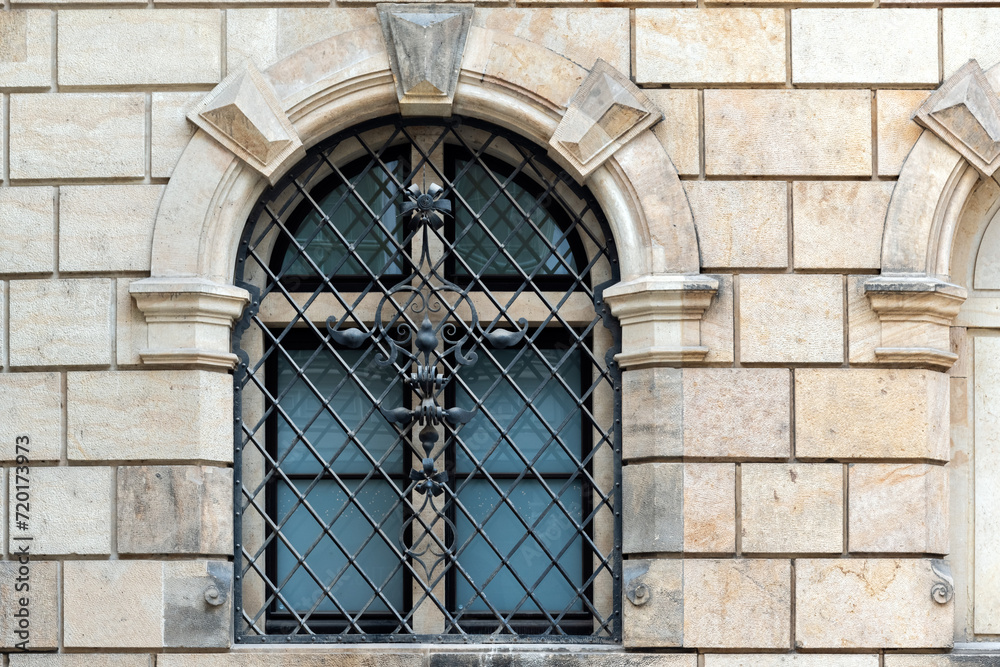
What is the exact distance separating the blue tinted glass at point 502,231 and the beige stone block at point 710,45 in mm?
1029

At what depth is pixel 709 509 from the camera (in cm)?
582

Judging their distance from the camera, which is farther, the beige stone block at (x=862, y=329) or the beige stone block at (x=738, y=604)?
the beige stone block at (x=862, y=329)

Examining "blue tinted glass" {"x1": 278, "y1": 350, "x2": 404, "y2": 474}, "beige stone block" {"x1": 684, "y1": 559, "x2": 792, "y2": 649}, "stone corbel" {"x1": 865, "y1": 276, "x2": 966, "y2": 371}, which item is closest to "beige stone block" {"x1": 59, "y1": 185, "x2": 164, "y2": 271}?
"blue tinted glass" {"x1": 278, "y1": 350, "x2": 404, "y2": 474}

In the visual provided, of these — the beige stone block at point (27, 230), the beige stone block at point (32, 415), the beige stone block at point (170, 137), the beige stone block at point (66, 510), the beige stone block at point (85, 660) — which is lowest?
the beige stone block at point (85, 660)

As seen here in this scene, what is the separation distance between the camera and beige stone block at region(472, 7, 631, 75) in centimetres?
607

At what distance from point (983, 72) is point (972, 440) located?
2.19 m

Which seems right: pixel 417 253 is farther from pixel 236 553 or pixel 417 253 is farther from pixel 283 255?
pixel 236 553

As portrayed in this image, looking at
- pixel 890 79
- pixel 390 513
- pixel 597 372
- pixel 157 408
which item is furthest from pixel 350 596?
pixel 890 79

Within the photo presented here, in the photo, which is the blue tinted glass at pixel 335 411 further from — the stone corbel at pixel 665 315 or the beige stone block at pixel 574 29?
the beige stone block at pixel 574 29

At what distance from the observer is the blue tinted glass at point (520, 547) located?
6.20m

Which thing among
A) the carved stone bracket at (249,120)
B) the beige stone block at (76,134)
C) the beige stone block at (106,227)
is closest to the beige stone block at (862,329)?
the carved stone bracket at (249,120)

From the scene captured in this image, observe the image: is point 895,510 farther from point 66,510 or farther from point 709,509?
point 66,510

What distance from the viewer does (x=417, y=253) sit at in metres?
6.24

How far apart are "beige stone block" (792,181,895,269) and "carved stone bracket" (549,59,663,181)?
1022mm
